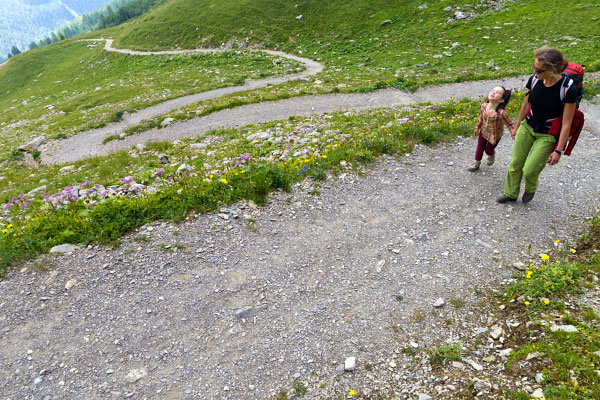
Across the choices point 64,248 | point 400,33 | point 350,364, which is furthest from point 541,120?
point 400,33

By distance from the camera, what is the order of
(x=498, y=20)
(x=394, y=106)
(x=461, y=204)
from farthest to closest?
1. (x=498, y=20)
2. (x=394, y=106)
3. (x=461, y=204)

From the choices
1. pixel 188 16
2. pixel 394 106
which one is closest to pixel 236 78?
pixel 394 106

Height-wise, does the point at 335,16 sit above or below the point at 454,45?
above

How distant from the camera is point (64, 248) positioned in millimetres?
7016

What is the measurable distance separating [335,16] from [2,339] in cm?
4689

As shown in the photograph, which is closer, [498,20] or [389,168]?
[389,168]

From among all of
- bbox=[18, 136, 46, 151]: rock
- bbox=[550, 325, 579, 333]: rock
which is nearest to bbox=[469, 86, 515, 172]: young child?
bbox=[550, 325, 579, 333]: rock

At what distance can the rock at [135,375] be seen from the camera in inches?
183

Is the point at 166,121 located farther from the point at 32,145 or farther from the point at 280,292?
the point at 280,292

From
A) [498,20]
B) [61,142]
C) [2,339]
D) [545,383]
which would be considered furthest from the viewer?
[498,20]

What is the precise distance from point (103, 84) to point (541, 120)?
51.3 meters

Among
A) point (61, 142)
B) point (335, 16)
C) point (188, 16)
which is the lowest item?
point (61, 142)

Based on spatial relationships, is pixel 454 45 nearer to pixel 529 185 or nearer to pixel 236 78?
pixel 236 78

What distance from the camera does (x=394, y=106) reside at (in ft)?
56.2
